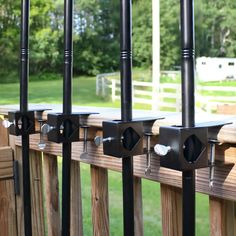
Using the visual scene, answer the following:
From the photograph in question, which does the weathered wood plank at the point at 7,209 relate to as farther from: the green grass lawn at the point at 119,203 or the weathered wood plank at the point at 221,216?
the weathered wood plank at the point at 221,216

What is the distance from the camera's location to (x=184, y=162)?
21.9 inches

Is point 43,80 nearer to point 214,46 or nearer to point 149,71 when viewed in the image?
point 149,71

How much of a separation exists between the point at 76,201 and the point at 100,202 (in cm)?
9

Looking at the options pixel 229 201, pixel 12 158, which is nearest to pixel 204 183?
pixel 229 201

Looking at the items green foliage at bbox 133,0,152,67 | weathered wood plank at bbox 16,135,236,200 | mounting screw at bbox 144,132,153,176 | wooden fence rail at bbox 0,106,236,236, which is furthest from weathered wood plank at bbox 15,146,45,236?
green foliage at bbox 133,0,152,67

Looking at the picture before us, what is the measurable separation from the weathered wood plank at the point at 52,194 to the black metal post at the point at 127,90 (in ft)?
1.27

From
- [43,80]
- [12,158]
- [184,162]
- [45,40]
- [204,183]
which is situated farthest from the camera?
[45,40]

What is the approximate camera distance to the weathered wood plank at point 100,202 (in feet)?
3.01

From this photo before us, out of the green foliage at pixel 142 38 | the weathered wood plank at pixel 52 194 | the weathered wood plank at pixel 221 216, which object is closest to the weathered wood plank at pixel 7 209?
the weathered wood plank at pixel 52 194

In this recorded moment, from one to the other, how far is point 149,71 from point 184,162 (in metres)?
3.86

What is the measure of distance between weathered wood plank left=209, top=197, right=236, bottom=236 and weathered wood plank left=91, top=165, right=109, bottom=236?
27cm

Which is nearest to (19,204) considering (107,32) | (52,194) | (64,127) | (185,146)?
(52,194)

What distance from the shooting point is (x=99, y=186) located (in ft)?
3.01

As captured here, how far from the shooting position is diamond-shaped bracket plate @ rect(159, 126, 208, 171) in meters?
0.55
